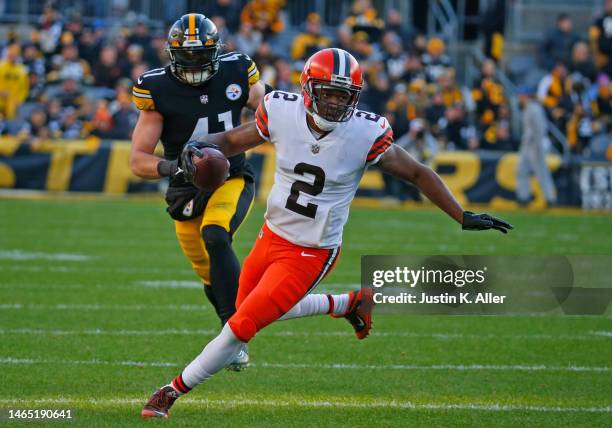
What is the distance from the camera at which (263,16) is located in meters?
19.4

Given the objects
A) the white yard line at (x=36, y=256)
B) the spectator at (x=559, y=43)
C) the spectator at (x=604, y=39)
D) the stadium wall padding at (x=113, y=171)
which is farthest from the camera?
the spectator at (x=559, y=43)

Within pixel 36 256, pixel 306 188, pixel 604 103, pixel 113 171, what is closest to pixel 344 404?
pixel 306 188

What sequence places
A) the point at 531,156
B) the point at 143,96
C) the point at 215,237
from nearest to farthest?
the point at 215,237 → the point at 143,96 → the point at 531,156

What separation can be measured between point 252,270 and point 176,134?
1.38 meters

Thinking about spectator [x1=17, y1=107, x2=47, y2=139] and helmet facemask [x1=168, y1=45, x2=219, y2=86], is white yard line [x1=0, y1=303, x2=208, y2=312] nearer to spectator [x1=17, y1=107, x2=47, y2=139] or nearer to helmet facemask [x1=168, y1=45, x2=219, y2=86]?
helmet facemask [x1=168, y1=45, x2=219, y2=86]

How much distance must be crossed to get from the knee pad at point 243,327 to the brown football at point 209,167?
59cm

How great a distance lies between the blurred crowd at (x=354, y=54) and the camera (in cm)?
1741

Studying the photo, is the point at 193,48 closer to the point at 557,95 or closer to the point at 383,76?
the point at 383,76

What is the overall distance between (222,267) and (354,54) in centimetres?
1361

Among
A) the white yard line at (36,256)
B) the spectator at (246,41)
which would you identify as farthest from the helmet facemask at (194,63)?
the spectator at (246,41)

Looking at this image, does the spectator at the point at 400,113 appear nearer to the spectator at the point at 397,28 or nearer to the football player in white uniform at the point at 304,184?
the spectator at the point at 397,28

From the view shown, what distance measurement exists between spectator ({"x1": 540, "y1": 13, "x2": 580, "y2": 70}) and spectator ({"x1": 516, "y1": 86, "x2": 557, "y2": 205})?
13.1 ft

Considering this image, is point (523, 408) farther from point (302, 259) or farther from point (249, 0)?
point (249, 0)

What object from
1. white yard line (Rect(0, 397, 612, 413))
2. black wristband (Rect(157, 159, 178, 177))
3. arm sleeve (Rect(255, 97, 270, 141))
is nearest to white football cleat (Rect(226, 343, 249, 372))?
white yard line (Rect(0, 397, 612, 413))
